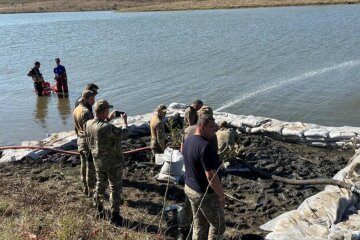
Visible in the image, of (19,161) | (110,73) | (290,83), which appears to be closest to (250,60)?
(290,83)

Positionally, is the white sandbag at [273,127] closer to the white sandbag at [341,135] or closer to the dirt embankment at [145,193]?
the dirt embankment at [145,193]

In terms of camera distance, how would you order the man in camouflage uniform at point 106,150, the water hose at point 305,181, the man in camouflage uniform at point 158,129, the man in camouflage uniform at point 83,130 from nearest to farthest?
the man in camouflage uniform at point 106,150 < the water hose at point 305,181 < the man in camouflage uniform at point 83,130 < the man in camouflage uniform at point 158,129

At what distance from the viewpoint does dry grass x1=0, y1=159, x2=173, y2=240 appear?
518 centimetres

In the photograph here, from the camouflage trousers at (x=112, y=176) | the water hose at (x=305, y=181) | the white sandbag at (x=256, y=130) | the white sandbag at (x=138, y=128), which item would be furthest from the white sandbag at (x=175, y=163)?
the white sandbag at (x=256, y=130)

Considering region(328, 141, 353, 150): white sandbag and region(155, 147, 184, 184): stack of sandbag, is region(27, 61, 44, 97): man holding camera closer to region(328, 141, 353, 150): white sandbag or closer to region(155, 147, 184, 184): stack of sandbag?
region(155, 147, 184, 184): stack of sandbag

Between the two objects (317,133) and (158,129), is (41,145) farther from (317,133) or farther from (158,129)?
(317,133)

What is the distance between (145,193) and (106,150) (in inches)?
66.0

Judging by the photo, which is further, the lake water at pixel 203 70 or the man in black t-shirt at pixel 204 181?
the lake water at pixel 203 70

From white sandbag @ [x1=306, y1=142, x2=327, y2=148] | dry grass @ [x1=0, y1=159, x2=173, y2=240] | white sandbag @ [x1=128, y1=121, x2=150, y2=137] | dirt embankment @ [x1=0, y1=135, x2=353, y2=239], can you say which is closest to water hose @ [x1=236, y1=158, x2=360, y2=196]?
dirt embankment @ [x1=0, y1=135, x2=353, y2=239]

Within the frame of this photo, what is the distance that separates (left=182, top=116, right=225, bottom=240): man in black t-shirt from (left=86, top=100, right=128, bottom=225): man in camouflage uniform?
1589 millimetres

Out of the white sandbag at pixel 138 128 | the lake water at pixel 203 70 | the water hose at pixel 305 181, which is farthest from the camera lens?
the lake water at pixel 203 70

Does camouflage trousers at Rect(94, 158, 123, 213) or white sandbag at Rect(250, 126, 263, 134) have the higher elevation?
camouflage trousers at Rect(94, 158, 123, 213)

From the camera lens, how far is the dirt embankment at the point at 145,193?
5836 millimetres

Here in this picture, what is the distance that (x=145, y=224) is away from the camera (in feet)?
21.6
